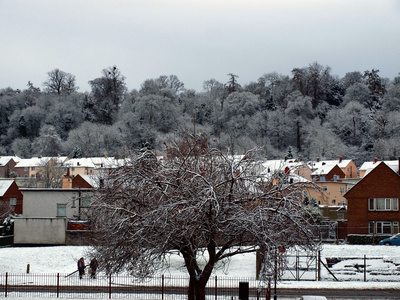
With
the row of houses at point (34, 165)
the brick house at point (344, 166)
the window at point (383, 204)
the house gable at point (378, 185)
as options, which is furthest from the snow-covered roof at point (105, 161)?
the brick house at point (344, 166)

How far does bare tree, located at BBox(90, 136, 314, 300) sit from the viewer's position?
56.1 feet

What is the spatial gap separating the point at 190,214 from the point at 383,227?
35811 mm

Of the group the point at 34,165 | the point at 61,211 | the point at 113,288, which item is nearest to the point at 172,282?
the point at 113,288

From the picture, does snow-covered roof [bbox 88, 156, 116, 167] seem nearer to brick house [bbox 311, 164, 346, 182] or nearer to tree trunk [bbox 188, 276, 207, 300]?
tree trunk [bbox 188, 276, 207, 300]

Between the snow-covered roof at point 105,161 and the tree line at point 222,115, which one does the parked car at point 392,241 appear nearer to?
the snow-covered roof at point 105,161

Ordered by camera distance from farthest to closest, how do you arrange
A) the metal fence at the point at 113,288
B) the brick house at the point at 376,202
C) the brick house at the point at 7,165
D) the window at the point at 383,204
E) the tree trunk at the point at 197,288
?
the brick house at the point at 7,165, the window at the point at 383,204, the brick house at the point at 376,202, the metal fence at the point at 113,288, the tree trunk at the point at 197,288

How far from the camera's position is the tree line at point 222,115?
391ft

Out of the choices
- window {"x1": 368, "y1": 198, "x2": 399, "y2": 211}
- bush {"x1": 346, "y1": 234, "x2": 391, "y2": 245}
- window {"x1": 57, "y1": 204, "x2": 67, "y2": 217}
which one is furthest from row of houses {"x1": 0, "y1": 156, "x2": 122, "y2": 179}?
bush {"x1": 346, "y1": 234, "x2": 391, "y2": 245}

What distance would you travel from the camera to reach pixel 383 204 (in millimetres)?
49062

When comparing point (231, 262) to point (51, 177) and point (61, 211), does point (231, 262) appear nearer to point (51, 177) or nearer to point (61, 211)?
point (61, 211)

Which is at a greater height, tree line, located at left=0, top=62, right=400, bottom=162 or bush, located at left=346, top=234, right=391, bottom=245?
tree line, located at left=0, top=62, right=400, bottom=162

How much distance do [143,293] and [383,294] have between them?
1156 cm

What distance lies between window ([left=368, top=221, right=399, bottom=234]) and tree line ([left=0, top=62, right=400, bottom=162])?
55199 mm

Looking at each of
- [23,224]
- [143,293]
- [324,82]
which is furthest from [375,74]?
[143,293]
